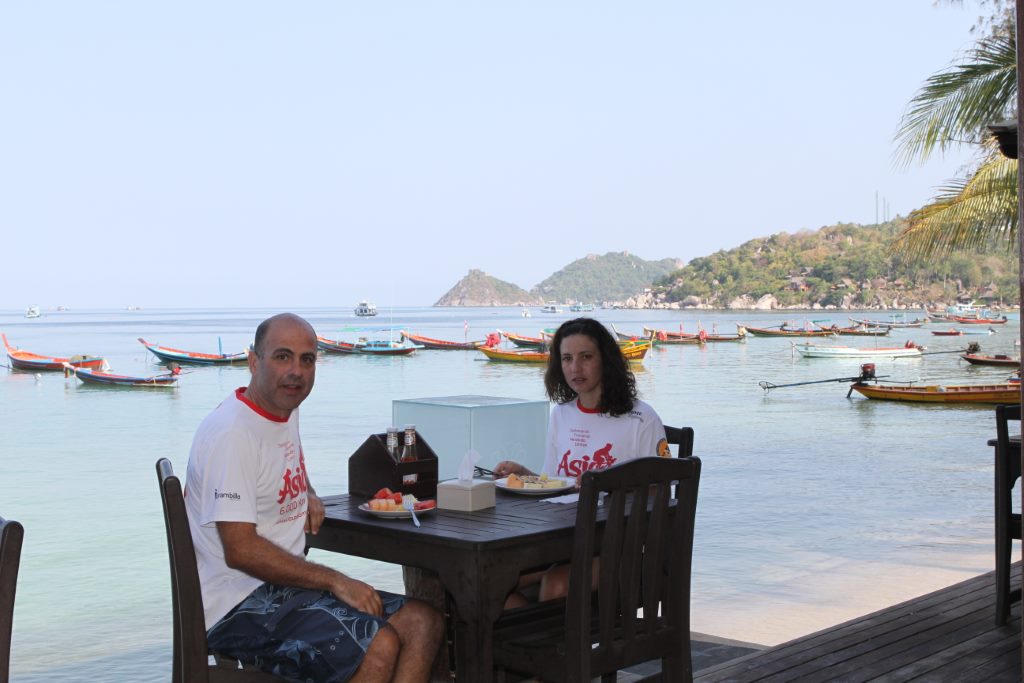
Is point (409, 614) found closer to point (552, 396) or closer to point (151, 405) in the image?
point (552, 396)

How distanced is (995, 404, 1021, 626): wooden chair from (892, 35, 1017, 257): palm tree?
693 cm

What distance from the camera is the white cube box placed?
4.11m

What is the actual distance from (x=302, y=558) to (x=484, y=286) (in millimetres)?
178665

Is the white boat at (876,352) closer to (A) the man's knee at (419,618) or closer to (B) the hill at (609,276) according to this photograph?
(A) the man's knee at (419,618)

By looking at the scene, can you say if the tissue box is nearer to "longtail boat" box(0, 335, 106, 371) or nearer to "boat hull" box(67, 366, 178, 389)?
"boat hull" box(67, 366, 178, 389)

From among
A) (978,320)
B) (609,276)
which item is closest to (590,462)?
(978,320)

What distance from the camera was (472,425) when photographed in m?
4.10

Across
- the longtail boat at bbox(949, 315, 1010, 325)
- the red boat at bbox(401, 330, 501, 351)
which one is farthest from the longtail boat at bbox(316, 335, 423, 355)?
the longtail boat at bbox(949, 315, 1010, 325)

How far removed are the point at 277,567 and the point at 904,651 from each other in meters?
2.29

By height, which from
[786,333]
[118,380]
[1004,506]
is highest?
[1004,506]

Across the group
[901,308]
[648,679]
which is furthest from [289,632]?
[901,308]

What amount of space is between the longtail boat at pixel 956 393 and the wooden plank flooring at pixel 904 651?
20.6 meters

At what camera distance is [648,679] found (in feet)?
9.30

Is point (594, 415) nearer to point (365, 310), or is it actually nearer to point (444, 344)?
point (444, 344)
